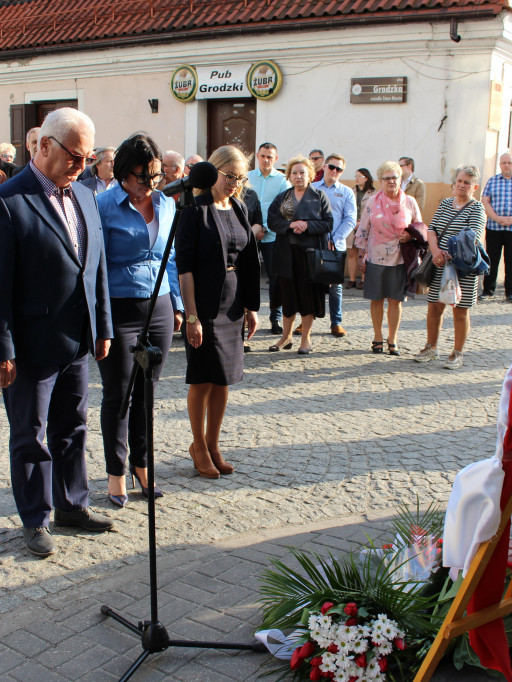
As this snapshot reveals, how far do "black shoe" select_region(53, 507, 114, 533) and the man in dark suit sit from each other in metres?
0.01

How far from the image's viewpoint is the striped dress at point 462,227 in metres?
7.66

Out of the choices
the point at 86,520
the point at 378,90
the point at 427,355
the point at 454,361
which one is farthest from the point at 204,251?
the point at 378,90

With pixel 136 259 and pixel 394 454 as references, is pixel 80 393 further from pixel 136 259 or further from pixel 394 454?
pixel 394 454

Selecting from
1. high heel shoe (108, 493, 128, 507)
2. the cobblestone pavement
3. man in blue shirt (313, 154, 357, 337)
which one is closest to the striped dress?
the cobblestone pavement

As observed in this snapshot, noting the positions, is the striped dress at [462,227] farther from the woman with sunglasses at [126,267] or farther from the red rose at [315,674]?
the red rose at [315,674]

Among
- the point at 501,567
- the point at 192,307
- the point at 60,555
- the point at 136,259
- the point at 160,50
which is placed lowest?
the point at 60,555

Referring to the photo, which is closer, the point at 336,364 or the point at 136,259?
the point at 136,259

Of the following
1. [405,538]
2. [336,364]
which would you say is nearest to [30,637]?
[405,538]

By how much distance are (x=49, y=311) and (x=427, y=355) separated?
5.13 m

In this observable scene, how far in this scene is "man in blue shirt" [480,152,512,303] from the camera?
1150 centimetres

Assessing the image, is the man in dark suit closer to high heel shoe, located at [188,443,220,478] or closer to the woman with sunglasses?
the woman with sunglasses

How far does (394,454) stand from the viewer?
17.4 feet

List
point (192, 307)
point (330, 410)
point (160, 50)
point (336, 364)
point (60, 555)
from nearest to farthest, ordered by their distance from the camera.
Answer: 1. point (60, 555)
2. point (192, 307)
3. point (330, 410)
4. point (336, 364)
5. point (160, 50)

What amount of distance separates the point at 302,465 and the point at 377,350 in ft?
11.4
